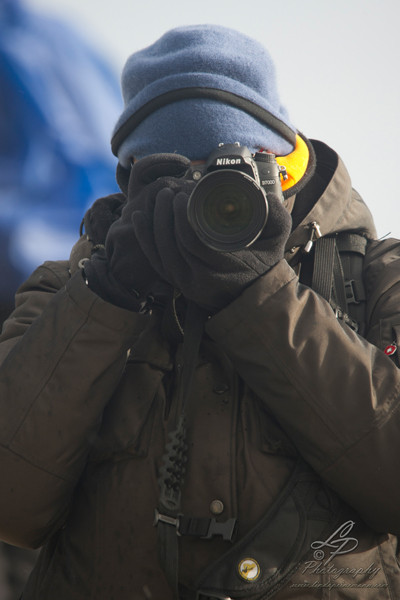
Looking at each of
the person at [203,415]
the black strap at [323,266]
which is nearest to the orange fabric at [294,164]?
the person at [203,415]

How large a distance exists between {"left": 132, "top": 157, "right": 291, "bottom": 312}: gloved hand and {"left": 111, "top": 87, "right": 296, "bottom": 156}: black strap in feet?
1.03

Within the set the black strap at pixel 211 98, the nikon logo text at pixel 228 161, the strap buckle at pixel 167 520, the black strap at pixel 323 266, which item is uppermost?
the black strap at pixel 211 98

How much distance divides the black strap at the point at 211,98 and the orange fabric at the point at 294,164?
4cm

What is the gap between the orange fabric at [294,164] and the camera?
1.45 metres

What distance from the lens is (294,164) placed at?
148 centimetres

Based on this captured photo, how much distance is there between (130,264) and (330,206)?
0.49 m

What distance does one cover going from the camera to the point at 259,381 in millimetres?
1206

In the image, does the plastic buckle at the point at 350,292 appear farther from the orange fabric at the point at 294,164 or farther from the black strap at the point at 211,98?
the black strap at the point at 211,98

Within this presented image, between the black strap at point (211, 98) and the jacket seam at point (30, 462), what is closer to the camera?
the jacket seam at point (30, 462)

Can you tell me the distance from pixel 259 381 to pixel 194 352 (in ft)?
0.49

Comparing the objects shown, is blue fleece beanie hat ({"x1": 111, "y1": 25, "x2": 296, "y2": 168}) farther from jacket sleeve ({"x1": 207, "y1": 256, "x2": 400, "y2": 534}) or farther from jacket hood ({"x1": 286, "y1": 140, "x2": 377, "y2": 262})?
jacket sleeve ({"x1": 207, "y1": 256, "x2": 400, "y2": 534})

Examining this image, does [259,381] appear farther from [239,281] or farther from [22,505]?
[22,505]

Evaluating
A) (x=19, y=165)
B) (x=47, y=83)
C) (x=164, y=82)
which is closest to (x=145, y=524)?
(x=164, y=82)

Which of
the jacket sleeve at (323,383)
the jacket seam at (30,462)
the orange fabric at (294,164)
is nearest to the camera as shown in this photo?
the jacket sleeve at (323,383)
